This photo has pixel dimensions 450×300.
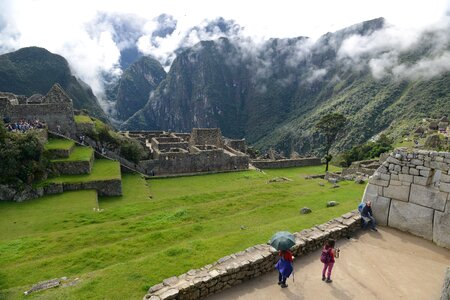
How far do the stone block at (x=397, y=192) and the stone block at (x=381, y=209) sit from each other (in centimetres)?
20

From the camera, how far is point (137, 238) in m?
11.3

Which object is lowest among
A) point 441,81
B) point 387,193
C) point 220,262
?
point 220,262

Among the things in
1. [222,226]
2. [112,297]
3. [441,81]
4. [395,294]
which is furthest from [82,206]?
[441,81]

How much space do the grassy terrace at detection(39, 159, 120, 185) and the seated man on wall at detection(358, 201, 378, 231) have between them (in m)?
15.6

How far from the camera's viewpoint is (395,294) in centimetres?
737

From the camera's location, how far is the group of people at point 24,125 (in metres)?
24.5

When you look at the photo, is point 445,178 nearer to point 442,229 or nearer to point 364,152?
point 442,229

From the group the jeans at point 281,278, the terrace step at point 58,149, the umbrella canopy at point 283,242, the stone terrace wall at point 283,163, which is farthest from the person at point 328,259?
the stone terrace wall at point 283,163

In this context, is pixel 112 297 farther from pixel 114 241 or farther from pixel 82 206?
pixel 82 206

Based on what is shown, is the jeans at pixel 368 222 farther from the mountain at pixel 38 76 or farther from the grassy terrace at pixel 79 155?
the mountain at pixel 38 76

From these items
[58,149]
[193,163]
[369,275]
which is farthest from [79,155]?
[369,275]

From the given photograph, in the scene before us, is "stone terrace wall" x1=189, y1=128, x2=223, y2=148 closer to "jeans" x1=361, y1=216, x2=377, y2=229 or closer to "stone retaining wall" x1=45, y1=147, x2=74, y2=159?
"stone retaining wall" x1=45, y1=147, x2=74, y2=159

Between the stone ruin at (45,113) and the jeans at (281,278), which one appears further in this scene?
the stone ruin at (45,113)

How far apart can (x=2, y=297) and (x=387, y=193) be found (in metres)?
11.4
